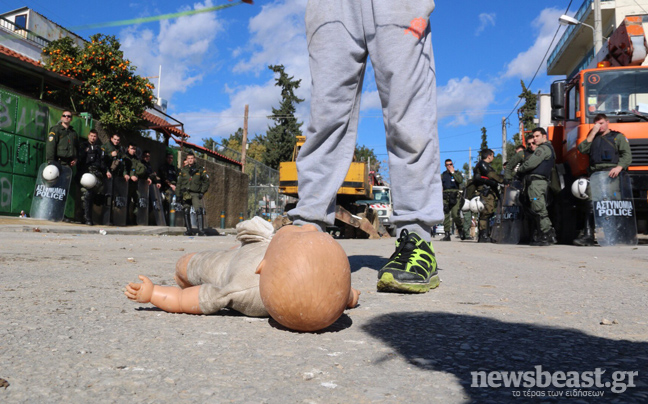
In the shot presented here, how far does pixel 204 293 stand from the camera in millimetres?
1635

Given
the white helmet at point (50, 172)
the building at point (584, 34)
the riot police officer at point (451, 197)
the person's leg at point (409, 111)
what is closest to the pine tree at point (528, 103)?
the building at point (584, 34)

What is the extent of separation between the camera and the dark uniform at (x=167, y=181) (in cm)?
1512

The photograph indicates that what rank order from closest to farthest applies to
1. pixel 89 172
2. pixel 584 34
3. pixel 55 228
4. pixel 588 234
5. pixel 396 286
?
pixel 396 286, pixel 588 234, pixel 55 228, pixel 89 172, pixel 584 34

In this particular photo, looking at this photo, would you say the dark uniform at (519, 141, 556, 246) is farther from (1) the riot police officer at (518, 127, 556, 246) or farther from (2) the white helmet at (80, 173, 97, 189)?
(2) the white helmet at (80, 173, 97, 189)

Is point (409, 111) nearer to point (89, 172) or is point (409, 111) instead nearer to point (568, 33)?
point (89, 172)

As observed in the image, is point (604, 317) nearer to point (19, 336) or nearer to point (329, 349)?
point (329, 349)

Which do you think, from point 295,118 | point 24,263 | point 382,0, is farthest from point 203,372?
point 295,118

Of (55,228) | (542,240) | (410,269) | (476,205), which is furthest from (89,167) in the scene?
(410,269)

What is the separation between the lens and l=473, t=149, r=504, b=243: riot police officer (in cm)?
1040

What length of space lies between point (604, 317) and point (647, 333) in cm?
23

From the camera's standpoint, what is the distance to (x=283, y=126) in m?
45.8

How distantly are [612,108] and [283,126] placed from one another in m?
39.3

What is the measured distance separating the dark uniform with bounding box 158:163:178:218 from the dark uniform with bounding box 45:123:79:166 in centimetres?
500

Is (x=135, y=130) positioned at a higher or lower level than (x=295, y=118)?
lower
